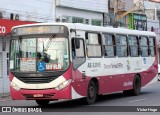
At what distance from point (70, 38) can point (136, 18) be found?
29.1 metres

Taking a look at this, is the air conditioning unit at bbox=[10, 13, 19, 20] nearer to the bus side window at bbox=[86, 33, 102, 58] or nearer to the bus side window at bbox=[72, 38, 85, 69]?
the bus side window at bbox=[86, 33, 102, 58]

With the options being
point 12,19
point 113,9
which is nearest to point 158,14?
point 113,9

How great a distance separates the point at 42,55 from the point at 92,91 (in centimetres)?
267

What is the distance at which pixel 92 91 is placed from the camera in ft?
55.4

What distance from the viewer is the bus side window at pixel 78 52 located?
51.1ft

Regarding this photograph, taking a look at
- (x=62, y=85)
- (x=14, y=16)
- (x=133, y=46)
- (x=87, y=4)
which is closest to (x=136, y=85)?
(x=133, y=46)

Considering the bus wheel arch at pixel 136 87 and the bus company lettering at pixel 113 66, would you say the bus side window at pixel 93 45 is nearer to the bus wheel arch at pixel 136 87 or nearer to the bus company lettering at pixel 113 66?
the bus company lettering at pixel 113 66

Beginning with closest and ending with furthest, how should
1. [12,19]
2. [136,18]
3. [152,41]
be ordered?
[152,41] < [12,19] < [136,18]

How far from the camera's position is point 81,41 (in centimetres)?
1633

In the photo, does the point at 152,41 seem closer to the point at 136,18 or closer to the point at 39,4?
the point at 39,4

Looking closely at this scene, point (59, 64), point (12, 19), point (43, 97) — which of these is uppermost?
point (12, 19)

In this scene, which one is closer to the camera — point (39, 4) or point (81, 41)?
point (81, 41)

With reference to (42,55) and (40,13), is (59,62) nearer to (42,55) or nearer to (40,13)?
(42,55)

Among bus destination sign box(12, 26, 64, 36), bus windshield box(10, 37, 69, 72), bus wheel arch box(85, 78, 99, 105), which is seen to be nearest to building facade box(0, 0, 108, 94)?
bus destination sign box(12, 26, 64, 36)
